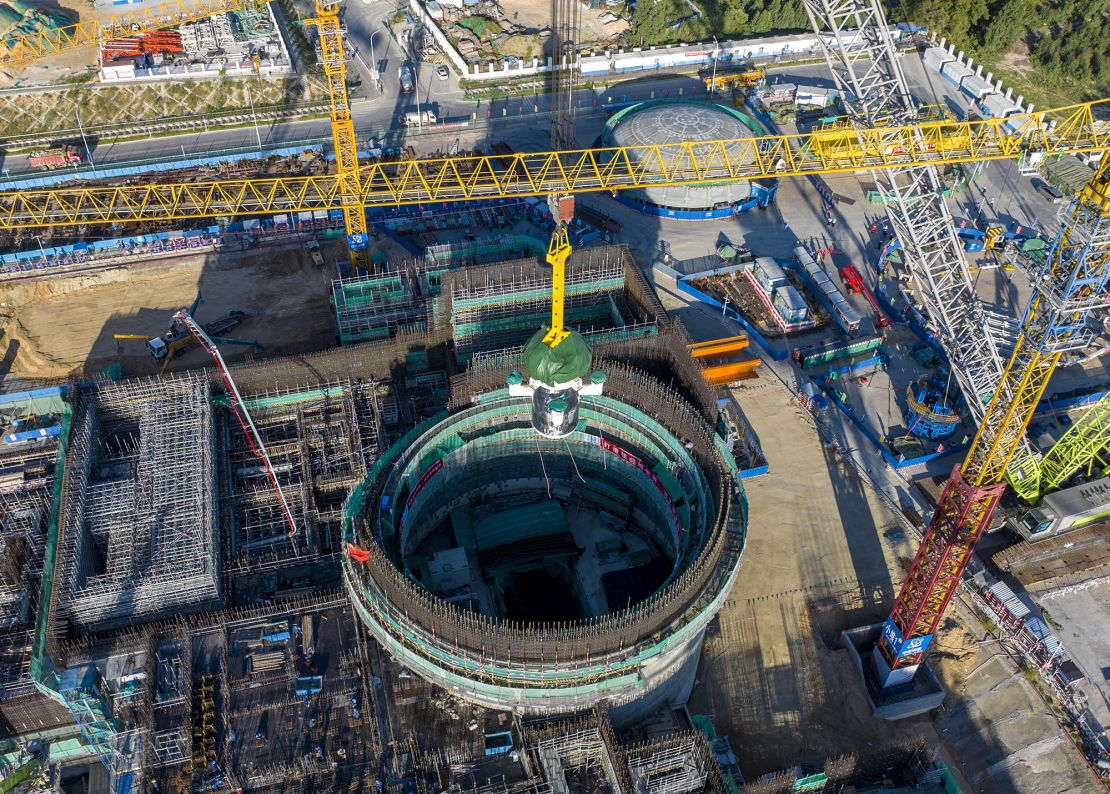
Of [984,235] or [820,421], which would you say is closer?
[820,421]

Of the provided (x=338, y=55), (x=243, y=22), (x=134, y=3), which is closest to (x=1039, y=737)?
(x=338, y=55)

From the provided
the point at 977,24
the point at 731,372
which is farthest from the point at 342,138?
the point at 977,24

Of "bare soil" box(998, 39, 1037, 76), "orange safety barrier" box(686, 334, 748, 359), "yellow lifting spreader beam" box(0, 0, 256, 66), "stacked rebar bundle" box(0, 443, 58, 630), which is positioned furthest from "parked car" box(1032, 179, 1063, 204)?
"yellow lifting spreader beam" box(0, 0, 256, 66)

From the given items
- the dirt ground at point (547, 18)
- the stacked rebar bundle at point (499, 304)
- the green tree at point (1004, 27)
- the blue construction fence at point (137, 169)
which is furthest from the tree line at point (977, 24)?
the stacked rebar bundle at point (499, 304)

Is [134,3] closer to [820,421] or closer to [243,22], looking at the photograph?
[243,22]

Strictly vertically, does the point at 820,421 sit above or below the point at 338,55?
below

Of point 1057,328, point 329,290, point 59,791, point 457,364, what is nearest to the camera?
point 1057,328
